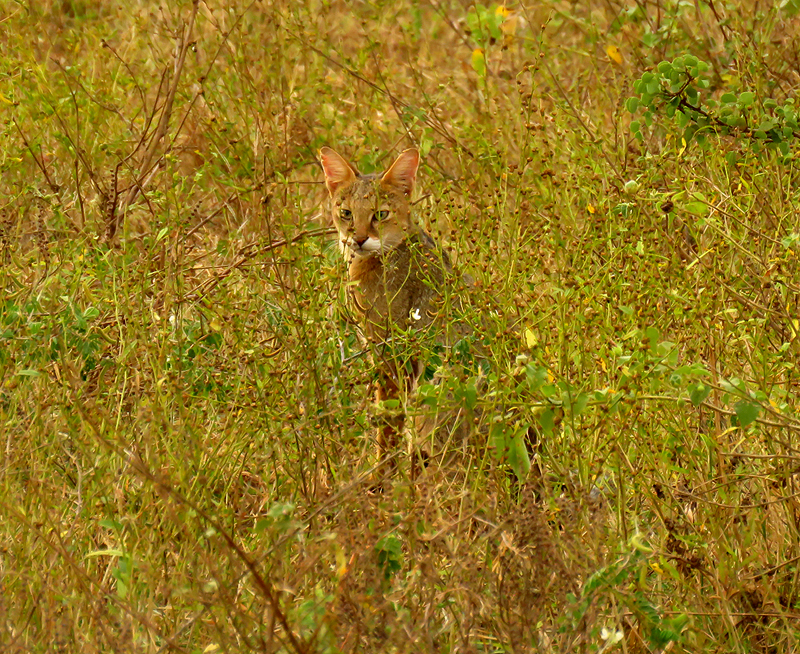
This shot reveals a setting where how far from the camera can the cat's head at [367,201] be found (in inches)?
189

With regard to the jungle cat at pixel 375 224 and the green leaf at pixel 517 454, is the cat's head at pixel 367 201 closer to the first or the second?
the jungle cat at pixel 375 224

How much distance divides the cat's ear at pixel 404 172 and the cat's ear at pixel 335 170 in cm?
18

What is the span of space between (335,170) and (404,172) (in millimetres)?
318

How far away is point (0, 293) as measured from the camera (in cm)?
388

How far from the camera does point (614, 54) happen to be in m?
6.02

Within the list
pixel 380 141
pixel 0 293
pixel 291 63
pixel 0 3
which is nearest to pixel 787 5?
pixel 380 141

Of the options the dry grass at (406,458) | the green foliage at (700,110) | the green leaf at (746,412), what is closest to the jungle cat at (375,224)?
the dry grass at (406,458)

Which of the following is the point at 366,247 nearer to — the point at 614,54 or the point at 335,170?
the point at 335,170

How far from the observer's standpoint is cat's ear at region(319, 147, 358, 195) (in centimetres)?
499

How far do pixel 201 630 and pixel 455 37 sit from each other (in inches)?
232

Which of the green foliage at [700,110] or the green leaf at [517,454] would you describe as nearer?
the green leaf at [517,454]

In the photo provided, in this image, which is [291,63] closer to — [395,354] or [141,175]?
A: [141,175]

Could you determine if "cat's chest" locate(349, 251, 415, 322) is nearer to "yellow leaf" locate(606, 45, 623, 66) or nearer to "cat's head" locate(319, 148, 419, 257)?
"cat's head" locate(319, 148, 419, 257)

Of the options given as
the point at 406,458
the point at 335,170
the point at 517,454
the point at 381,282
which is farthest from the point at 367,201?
the point at 517,454
